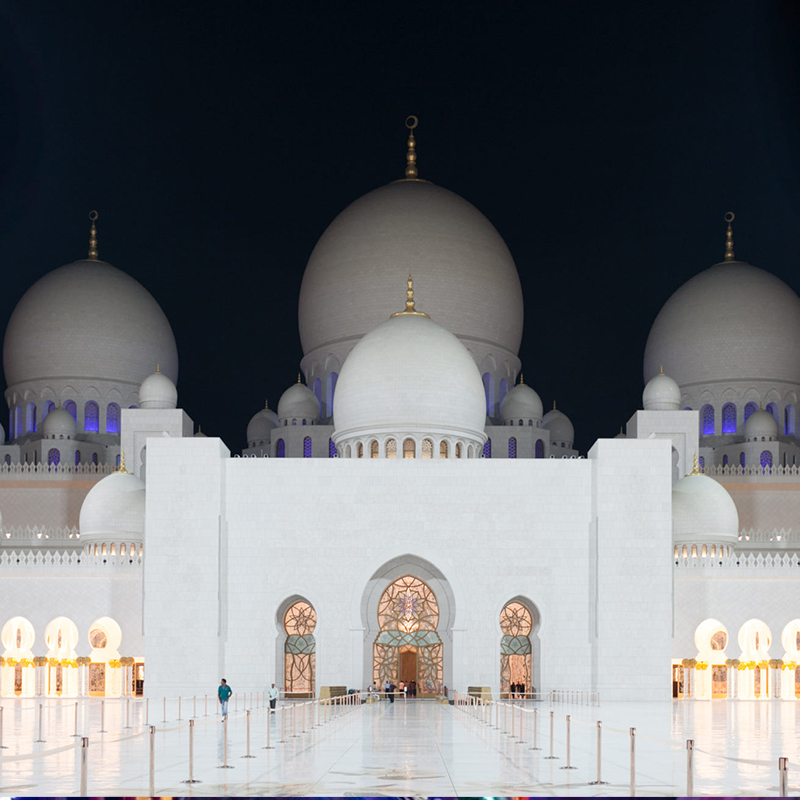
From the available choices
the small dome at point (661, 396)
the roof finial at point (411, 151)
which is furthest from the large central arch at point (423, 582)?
the roof finial at point (411, 151)

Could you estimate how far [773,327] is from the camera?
36.6 metres

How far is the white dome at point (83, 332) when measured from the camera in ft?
121

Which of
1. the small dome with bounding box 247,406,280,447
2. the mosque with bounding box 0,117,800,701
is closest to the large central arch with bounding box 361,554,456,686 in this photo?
the mosque with bounding box 0,117,800,701

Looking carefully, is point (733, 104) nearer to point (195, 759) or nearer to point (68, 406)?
point (68, 406)

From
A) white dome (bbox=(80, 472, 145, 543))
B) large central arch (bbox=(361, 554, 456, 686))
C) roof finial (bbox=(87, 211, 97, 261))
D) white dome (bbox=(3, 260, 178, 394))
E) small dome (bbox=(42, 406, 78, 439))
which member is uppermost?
roof finial (bbox=(87, 211, 97, 261))

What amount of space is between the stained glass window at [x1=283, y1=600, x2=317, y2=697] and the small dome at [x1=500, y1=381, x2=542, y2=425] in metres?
9.18

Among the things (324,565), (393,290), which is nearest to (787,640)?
(324,565)

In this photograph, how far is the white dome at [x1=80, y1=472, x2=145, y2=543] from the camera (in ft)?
97.8

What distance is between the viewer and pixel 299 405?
3462 centimetres

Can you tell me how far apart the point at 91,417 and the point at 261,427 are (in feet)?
15.4

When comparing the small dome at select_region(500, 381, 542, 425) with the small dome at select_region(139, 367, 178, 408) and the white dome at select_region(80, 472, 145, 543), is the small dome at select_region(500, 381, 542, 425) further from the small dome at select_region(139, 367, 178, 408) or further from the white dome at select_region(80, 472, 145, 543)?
the white dome at select_region(80, 472, 145, 543)

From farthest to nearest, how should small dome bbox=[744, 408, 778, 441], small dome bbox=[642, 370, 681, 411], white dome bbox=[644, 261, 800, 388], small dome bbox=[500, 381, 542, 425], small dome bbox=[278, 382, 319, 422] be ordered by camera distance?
1. white dome bbox=[644, 261, 800, 388]
2. small dome bbox=[744, 408, 778, 441]
3. small dome bbox=[278, 382, 319, 422]
4. small dome bbox=[500, 381, 542, 425]
5. small dome bbox=[642, 370, 681, 411]

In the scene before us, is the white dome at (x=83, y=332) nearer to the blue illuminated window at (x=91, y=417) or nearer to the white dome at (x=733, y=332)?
the blue illuminated window at (x=91, y=417)

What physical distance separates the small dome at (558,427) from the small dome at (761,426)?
4738 mm
